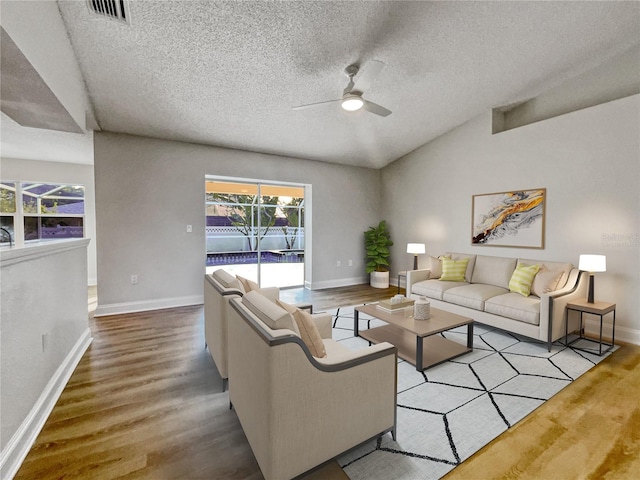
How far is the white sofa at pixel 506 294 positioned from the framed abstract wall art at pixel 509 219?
356mm

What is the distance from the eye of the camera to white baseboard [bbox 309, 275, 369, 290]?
611cm

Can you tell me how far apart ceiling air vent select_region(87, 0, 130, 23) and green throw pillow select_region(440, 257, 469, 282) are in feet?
15.8

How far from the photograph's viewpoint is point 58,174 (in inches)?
241

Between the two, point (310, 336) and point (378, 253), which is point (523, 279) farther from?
point (310, 336)

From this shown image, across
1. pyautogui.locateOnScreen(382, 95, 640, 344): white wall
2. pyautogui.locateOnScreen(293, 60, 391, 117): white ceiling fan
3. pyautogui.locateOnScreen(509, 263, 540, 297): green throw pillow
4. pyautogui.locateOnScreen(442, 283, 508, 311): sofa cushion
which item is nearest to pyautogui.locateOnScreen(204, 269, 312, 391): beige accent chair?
pyautogui.locateOnScreen(293, 60, 391, 117): white ceiling fan

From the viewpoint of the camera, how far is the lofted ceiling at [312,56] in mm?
2533

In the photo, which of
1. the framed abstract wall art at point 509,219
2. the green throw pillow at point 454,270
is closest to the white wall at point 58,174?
the green throw pillow at point 454,270

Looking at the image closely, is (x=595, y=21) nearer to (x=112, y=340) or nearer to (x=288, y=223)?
(x=288, y=223)

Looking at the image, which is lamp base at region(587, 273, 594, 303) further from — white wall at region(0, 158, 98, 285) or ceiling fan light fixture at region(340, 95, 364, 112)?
white wall at region(0, 158, 98, 285)

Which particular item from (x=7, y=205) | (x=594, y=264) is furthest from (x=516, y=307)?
(x=7, y=205)

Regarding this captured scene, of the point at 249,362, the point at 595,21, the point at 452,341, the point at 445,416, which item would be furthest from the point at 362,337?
the point at 595,21

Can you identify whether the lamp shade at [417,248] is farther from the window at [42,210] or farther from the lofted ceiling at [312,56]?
the window at [42,210]

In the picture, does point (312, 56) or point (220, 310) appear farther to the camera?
point (312, 56)

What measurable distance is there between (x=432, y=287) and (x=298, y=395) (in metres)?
3.47
